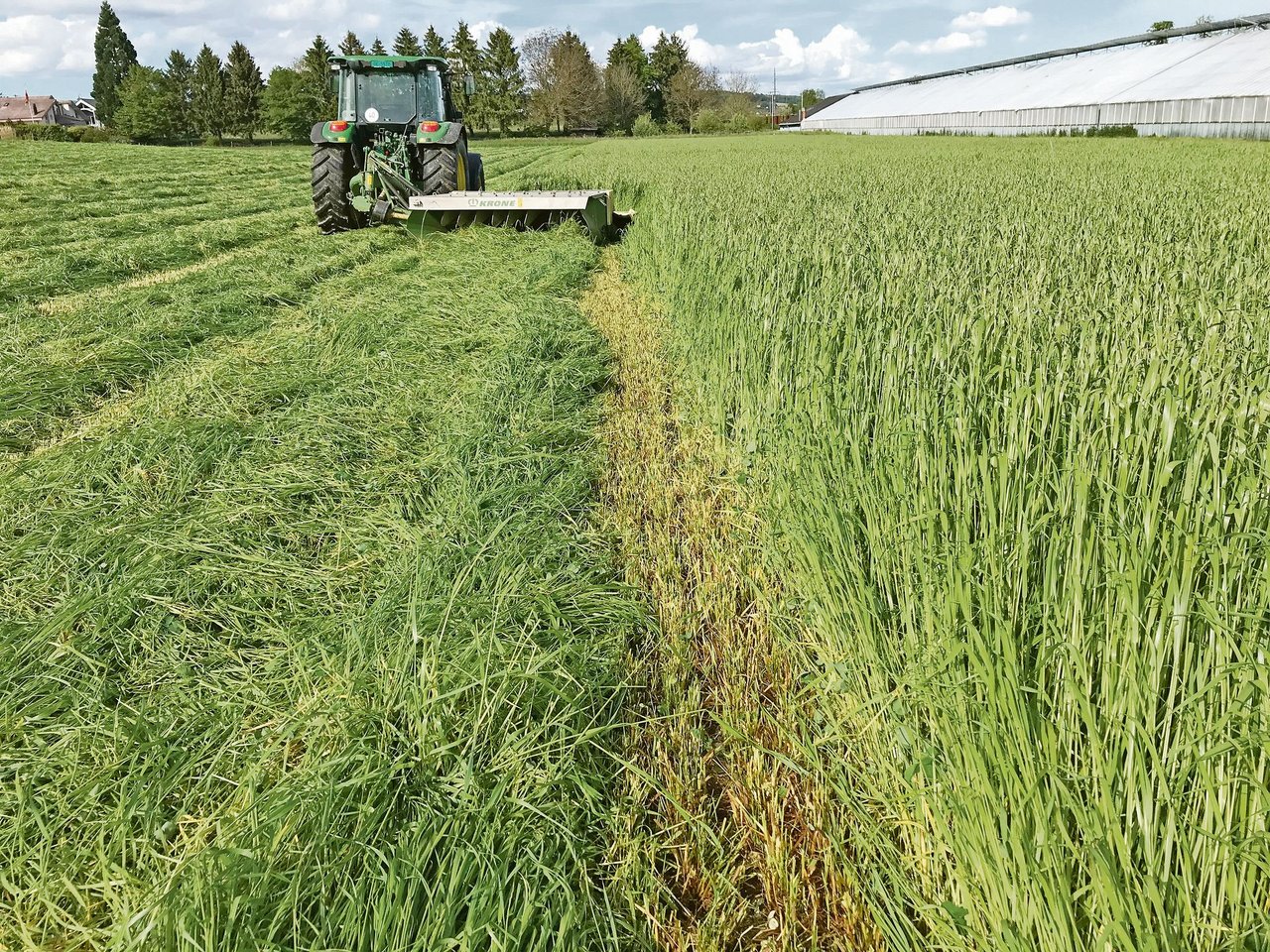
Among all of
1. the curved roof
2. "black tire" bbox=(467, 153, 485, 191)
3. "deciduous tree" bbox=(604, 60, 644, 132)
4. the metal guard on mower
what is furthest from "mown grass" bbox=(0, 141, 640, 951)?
"deciduous tree" bbox=(604, 60, 644, 132)

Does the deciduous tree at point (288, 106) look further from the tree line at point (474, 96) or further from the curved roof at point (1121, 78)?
the curved roof at point (1121, 78)

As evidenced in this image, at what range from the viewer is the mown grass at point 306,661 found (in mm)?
1446

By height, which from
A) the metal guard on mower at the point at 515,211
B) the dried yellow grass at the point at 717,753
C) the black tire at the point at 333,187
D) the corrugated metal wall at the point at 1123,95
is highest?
the corrugated metal wall at the point at 1123,95

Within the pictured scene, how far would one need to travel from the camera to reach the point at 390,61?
980 centimetres

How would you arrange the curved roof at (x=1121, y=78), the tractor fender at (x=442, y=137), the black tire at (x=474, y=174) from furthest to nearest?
the curved roof at (x=1121, y=78)
the black tire at (x=474, y=174)
the tractor fender at (x=442, y=137)

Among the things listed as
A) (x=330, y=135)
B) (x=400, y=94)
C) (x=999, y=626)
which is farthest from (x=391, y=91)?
(x=999, y=626)

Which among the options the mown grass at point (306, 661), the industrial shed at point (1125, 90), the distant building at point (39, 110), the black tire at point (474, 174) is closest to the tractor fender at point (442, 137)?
the black tire at point (474, 174)

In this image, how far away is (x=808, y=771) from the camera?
1.83 metres

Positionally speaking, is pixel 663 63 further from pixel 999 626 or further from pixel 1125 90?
pixel 999 626

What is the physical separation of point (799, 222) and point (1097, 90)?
26.4 meters

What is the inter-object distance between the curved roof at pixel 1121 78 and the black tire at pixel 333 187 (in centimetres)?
1990

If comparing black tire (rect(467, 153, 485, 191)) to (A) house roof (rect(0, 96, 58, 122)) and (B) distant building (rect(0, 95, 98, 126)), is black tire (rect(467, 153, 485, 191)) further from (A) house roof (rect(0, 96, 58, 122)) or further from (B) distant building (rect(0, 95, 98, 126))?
(A) house roof (rect(0, 96, 58, 122))

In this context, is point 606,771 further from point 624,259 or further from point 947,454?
point 624,259

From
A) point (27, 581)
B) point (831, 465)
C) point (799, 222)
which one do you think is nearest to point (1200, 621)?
point (831, 465)
